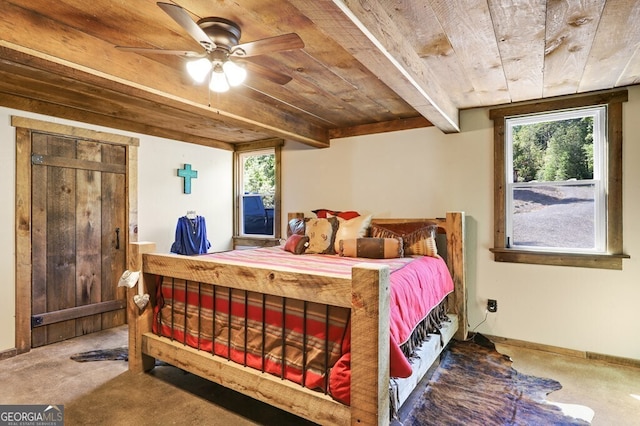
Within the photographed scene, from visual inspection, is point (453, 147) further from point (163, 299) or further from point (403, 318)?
point (163, 299)

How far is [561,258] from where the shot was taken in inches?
109

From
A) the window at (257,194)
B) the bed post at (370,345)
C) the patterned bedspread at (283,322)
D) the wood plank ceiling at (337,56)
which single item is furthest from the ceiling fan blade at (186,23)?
the window at (257,194)

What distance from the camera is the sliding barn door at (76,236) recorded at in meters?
2.95

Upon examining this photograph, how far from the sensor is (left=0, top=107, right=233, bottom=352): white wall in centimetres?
273

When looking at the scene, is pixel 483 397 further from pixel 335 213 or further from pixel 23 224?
pixel 23 224

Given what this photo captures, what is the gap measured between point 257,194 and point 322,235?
1791 mm

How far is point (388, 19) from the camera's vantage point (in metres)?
1.60

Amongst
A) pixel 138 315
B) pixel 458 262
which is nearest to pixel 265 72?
pixel 138 315

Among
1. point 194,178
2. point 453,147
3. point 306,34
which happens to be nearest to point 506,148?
point 453,147

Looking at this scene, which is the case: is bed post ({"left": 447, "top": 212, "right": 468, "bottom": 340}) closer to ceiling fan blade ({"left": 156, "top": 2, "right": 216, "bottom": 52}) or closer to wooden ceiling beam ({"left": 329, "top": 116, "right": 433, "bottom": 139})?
wooden ceiling beam ({"left": 329, "top": 116, "right": 433, "bottom": 139})

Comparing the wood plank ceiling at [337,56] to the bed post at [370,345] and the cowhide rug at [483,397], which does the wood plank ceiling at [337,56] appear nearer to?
the bed post at [370,345]

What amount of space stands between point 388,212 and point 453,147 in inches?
35.3

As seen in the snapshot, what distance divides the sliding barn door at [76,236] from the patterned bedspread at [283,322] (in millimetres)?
1410

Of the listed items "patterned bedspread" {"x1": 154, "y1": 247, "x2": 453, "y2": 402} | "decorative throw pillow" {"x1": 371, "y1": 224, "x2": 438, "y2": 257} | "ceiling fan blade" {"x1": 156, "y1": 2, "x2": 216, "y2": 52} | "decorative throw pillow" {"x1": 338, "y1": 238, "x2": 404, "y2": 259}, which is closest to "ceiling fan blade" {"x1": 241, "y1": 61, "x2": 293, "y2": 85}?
"ceiling fan blade" {"x1": 156, "y1": 2, "x2": 216, "y2": 52}
